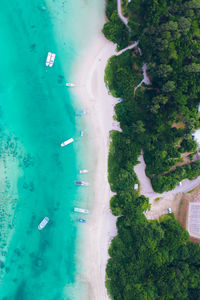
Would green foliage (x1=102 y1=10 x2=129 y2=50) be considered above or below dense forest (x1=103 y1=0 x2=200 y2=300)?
above

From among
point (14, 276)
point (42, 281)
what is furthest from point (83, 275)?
point (14, 276)

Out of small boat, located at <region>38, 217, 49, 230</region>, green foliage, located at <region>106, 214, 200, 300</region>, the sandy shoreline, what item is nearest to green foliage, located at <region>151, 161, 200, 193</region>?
green foliage, located at <region>106, 214, 200, 300</region>

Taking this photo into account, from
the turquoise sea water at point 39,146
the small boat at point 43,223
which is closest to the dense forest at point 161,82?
the turquoise sea water at point 39,146

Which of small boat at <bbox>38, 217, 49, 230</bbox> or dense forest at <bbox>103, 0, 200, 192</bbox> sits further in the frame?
small boat at <bbox>38, 217, 49, 230</bbox>

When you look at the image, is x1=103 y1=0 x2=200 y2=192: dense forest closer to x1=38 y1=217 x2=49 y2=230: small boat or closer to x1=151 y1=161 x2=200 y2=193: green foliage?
x1=151 y1=161 x2=200 y2=193: green foliage

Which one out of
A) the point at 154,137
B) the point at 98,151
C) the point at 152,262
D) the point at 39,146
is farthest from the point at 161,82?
the point at 152,262

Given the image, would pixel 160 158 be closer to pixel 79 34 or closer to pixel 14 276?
pixel 79 34
